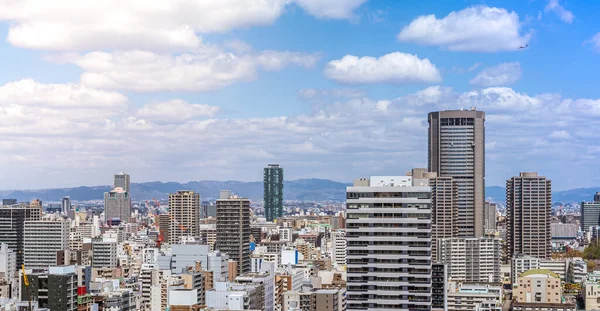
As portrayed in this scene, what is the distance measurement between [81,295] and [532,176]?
57.4 metres

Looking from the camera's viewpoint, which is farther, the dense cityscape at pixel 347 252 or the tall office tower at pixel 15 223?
the tall office tower at pixel 15 223

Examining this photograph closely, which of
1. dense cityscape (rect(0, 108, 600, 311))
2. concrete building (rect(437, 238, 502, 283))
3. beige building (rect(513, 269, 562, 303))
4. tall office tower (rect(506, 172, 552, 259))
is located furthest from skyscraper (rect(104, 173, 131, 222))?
beige building (rect(513, 269, 562, 303))

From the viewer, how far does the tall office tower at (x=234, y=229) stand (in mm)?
67750

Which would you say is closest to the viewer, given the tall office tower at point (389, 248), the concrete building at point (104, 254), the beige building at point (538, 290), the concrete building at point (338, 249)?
the tall office tower at point (389, 248)

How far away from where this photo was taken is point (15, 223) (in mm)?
81500

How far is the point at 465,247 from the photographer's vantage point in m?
69.7

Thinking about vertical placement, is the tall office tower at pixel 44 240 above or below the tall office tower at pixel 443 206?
below

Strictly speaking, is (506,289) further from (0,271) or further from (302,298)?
(0,271)

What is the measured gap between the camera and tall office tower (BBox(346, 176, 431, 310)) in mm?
34062

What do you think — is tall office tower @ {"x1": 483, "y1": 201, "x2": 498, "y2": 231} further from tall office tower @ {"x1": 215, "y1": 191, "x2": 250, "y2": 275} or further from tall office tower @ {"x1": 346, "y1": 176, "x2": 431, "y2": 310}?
tall office tower @ {"x1": 346, "y1": 176, "x2": 431, "y2": 310}

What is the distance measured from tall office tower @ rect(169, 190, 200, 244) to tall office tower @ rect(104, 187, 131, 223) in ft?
101

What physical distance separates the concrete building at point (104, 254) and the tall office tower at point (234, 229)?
920 centimetres

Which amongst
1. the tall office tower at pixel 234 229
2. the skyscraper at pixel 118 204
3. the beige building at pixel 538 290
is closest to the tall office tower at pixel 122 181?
the skyscraper at pixel 118 204

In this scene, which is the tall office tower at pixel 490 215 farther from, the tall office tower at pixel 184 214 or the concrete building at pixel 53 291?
the concrete building at pixel 53 291
